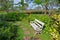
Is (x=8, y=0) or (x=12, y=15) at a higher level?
(x=8, y=0)

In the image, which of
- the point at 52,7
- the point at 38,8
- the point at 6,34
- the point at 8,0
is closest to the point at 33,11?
the point at 38,8

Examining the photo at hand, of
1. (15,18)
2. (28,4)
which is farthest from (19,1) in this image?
(15,18)

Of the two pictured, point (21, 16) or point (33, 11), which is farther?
point (33, 11)

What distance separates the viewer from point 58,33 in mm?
7445

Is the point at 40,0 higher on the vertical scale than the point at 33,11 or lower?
higher

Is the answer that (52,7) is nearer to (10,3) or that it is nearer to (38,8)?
(38,8)

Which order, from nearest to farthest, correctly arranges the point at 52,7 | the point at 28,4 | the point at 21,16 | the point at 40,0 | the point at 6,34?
the point at 6,34
the point at 21,16
the point at 52,7
the point at 40,0
the point at 28,4

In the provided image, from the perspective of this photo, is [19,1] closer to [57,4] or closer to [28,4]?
[28,4]

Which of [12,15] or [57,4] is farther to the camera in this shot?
[57,4]

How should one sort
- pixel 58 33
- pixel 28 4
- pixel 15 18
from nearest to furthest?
1. pixel 58 33
2. pixel 15 18
3. pixel 28 4

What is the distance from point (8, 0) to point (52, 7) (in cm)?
490

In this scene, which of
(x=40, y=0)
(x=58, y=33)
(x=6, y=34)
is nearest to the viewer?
(x=6, y=34)

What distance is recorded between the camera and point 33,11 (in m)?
22.1

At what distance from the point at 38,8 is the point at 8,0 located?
527 centimetres
